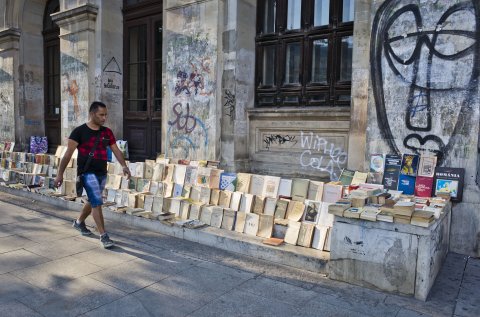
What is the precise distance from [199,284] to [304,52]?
4312 mm

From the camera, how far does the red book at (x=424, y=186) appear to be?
487cm

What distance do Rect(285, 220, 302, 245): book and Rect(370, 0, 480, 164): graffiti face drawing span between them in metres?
1.69

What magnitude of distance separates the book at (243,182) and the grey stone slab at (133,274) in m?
1.77

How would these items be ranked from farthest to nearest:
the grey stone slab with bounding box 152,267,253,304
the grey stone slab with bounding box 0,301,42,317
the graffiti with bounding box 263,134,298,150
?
the graffiti with bounding box 263,134,298,150 < the grey stone slab with bounding box 152,267,253,304 < the grey stone slab with bounding box 0,301,42,317

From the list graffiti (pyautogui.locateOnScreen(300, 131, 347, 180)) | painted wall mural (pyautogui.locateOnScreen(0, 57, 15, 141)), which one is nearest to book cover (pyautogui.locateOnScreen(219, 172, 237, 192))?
graffiti (pyautogui.locateOnScreen(300, 131, 347, 180))

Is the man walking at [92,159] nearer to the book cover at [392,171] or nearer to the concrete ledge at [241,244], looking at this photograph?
the concrete ledge at [241,244]

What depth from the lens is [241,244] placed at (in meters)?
4.87

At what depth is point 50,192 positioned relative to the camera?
780 cm

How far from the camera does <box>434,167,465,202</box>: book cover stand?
15.5 feet

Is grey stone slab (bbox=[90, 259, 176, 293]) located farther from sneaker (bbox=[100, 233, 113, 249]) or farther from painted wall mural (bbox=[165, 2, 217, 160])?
painted wall mural (bbox=[165, 2, 217, 160])

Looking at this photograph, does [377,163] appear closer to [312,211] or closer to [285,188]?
[312,211]

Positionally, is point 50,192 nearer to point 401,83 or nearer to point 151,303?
point 151,303

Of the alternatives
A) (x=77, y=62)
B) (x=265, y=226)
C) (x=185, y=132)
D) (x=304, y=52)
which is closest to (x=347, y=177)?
(x=265, y=226)

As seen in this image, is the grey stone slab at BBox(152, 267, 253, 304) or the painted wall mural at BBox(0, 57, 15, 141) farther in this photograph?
the painted wall mural at BBox(0, 57, 15, 141)
